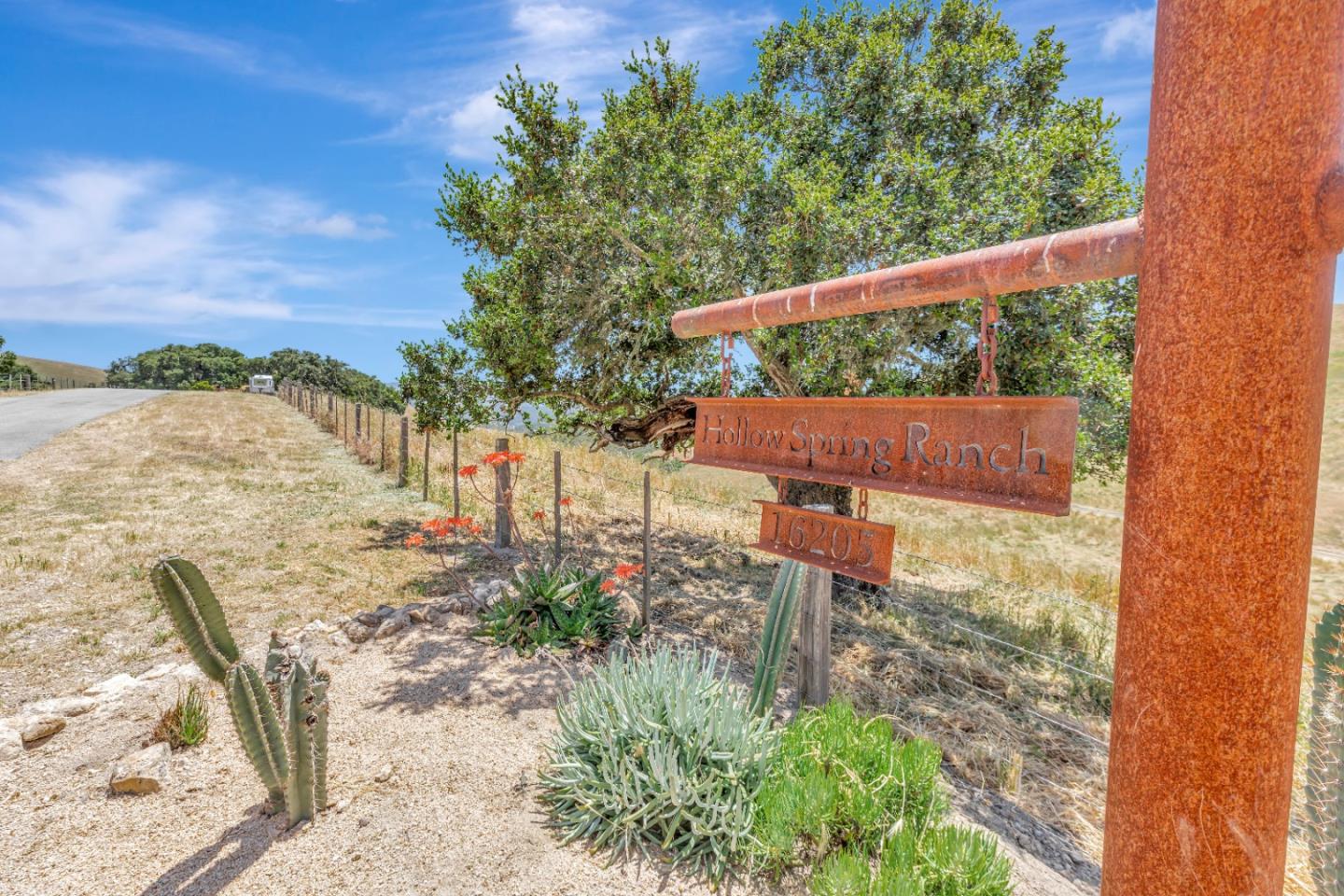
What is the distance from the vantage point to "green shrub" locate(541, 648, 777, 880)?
297cm

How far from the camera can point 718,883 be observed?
2.77 metres

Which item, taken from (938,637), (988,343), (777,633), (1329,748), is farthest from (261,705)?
(938,637)

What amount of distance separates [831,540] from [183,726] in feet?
13.3

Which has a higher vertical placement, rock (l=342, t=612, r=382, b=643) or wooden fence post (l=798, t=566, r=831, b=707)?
wooden fence post (l=798, t=566, r=831, b=707)

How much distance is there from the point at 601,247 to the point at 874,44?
3.76 metres

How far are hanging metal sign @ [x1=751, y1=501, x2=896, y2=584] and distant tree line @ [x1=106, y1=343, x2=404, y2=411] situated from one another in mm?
56187

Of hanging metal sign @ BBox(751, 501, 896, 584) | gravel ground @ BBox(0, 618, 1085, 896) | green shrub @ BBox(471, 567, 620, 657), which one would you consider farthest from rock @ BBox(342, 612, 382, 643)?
hanging metal sign @ BBox(751, 501, 896, 584)

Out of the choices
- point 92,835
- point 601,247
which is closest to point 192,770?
point 92,835

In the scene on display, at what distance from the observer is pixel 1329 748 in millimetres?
1535

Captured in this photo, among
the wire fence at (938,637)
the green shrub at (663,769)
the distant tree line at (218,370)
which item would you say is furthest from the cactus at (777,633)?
the distant tree line at (218,370)

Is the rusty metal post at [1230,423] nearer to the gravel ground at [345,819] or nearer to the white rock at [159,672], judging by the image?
the gravel ground at [345,819]

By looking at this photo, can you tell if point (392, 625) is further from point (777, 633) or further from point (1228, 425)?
point (1228, 425)

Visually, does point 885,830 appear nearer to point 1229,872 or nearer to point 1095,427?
point 1229,872

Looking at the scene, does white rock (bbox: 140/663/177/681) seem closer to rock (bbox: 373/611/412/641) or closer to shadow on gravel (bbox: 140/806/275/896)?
rock (bbox: 373/611/412/641)
